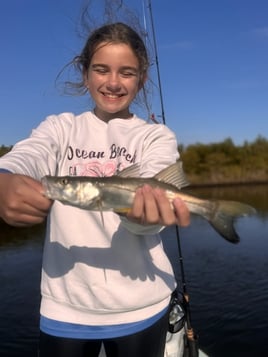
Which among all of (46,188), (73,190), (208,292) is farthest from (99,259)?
(208,292)

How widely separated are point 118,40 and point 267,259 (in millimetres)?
11848

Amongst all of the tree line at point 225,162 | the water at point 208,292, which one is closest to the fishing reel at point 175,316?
the water at point 208,292

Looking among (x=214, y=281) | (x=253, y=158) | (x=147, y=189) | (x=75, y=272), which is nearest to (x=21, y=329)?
(x=214, y=281)

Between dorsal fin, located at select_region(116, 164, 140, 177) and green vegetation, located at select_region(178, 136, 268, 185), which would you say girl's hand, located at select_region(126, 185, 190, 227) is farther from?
green vegetation, located at select_region(178, 136, 268, 185)

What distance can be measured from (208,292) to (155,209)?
30.5ft

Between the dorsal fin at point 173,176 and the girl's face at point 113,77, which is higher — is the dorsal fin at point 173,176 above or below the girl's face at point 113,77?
below

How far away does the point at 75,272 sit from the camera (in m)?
2.55

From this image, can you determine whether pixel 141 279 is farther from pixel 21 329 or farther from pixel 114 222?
pixel 21 329

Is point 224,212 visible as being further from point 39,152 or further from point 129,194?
point 39,152

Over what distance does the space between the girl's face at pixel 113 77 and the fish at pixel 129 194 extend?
0.80 m

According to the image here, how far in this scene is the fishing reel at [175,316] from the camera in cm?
399

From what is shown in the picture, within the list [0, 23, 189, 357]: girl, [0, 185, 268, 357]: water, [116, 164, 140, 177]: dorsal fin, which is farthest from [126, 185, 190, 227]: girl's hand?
[0, 185, 268, 357]: water

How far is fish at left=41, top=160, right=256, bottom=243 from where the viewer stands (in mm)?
2229

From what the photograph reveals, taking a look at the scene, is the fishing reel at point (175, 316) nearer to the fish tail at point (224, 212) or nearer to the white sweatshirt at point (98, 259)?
the white sweatshirt at point (98, 259)
